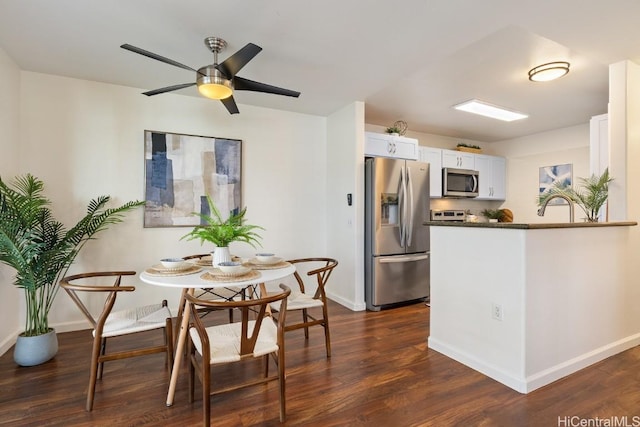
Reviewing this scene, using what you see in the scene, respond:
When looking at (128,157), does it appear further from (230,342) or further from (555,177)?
(555,177)

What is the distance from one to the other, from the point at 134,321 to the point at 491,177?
17.9 ft

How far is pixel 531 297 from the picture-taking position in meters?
2.00

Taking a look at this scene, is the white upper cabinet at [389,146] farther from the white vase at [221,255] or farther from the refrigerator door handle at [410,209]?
the white vase at [221,255]

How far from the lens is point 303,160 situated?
13.6 ft

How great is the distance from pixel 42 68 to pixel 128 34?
1209 mm

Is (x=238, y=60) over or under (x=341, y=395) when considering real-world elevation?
over

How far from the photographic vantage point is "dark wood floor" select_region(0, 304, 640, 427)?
5.74 feet

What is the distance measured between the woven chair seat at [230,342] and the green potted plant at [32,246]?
1.51m

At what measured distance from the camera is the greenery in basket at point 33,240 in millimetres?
2256

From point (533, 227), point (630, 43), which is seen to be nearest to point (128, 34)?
point (533, 227)

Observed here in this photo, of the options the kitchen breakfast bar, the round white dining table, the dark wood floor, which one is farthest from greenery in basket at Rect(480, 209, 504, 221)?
the round white dining table

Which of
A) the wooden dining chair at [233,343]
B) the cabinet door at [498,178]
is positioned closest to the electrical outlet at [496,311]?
the wooden dining chair at [233,343]

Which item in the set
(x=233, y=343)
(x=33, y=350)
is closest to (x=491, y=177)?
(x=233, y=343)

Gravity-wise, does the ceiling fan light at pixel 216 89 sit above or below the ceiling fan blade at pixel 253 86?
below
